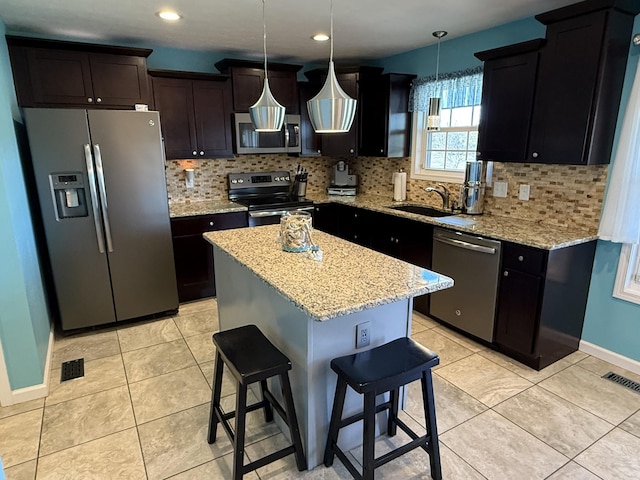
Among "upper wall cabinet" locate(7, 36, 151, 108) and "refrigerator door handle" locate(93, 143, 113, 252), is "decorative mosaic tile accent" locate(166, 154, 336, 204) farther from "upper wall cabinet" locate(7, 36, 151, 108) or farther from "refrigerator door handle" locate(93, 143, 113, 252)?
"refrigerator door handle" locate(93, 143, 113, 252)

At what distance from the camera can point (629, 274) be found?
8.49 feet

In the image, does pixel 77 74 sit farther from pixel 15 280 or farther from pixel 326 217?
pixel 326 217

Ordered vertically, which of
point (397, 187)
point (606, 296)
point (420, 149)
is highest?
point (420, 149)

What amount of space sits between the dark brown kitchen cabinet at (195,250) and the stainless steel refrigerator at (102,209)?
24cm

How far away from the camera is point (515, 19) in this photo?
9.63ft

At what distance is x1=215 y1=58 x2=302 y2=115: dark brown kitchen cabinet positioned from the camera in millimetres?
3867

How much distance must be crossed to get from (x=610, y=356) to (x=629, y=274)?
0.60 m

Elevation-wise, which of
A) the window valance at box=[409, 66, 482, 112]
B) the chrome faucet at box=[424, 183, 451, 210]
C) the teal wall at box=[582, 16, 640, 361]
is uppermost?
the window valance at box=[409, 66, 482, 112]

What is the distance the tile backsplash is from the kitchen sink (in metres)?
0.13

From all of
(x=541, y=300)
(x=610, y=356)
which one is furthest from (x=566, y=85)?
(x=610, y=356)

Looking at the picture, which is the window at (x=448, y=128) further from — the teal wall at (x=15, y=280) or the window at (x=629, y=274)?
the teal wall at (x=15, y=280)

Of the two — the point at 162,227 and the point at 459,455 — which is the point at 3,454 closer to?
the point at 162,227

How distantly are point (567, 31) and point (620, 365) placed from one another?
2242 mm

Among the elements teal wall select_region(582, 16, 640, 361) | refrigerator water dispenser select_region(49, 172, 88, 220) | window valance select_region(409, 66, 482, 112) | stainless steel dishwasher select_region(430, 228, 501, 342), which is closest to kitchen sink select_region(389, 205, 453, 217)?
stainless steel dishwasher select_region(430, 228, 501, 342)
